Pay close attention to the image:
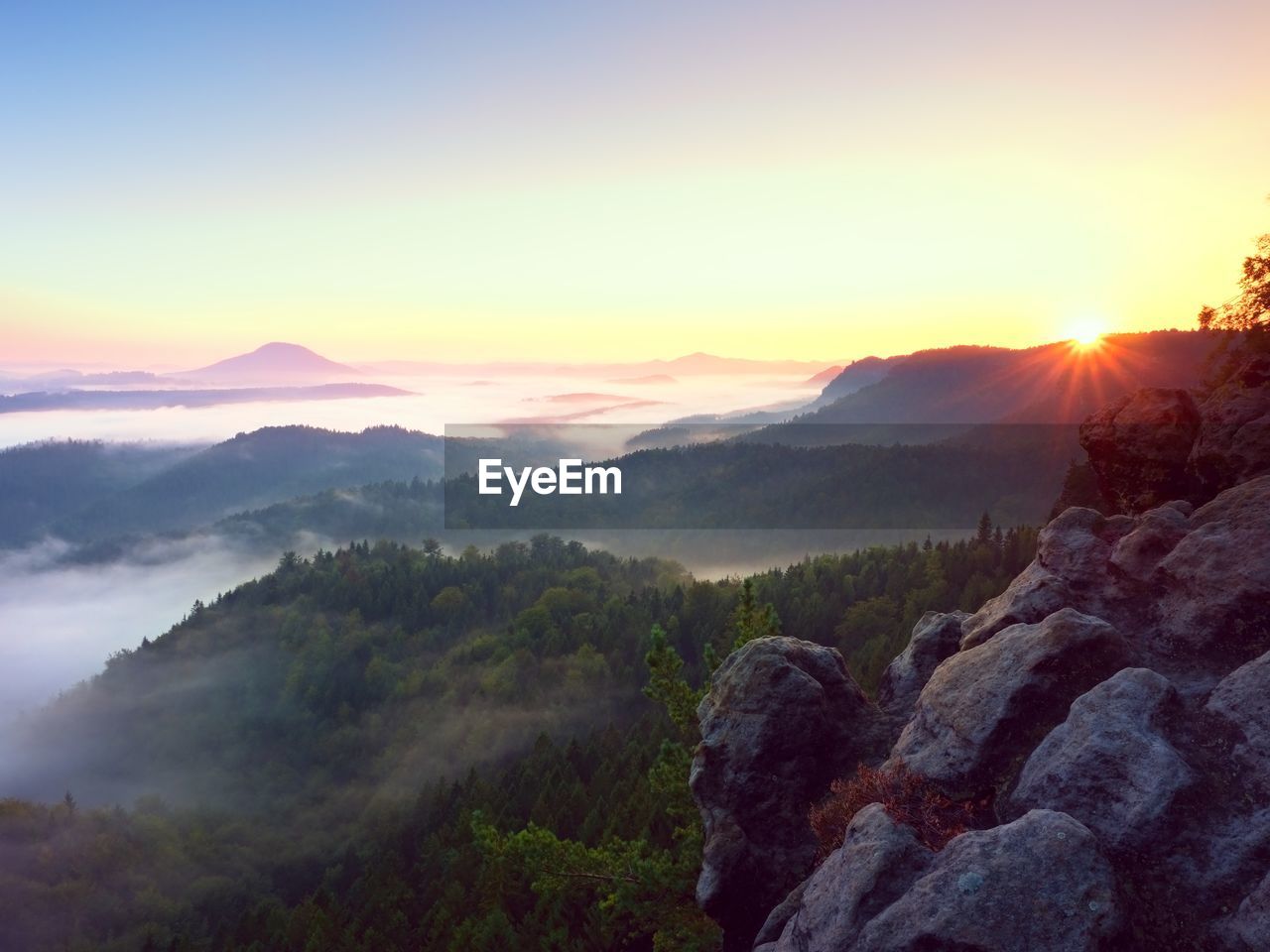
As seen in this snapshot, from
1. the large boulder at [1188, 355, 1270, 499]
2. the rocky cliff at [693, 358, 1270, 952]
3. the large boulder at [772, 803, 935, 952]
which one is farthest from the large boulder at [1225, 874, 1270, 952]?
the large boulder at [1188, 355, 1270, 499]

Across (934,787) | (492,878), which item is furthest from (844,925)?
(492,878)

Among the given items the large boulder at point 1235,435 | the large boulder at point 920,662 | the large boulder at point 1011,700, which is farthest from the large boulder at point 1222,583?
the large boulder at point 920,662

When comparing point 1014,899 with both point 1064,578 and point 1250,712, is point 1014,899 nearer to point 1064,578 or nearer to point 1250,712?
point 1250,712

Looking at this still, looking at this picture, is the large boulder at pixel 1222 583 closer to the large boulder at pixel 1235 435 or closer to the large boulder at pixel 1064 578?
the large boulder at pixel 1064 578

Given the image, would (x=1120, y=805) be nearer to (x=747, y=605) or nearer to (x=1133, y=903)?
(x=1133, y=903)

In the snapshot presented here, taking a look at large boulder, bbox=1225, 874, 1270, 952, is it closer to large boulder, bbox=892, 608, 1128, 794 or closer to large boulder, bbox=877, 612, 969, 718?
large boulder, bbox=892, 608, 1128, 794
